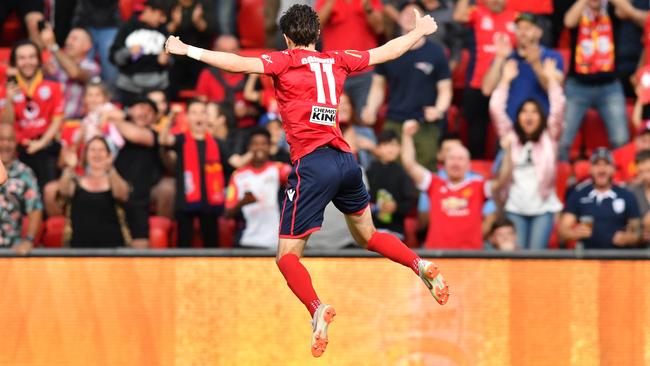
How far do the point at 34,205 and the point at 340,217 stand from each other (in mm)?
2562

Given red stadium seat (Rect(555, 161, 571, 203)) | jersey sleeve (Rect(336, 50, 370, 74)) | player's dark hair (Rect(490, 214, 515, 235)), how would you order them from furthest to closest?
1. red stadium seat (Rect(555, 161, 571, 203))
2. player's dark hair (Rect(490, 214, 515, 235))
3. jersey sleeve (Rect(336, 50, 370, 74))

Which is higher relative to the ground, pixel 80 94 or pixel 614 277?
pixel 80 94

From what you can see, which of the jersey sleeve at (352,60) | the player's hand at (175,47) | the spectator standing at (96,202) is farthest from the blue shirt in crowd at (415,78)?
the player's hand at (175,47)

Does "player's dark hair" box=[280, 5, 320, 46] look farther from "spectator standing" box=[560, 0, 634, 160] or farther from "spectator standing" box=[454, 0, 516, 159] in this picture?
"spectator standing" box=[560, 0, 634, 160]

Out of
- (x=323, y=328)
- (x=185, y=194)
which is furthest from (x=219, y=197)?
(x=323, y=328)

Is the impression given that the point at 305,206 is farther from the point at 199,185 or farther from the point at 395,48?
the point at 199,185

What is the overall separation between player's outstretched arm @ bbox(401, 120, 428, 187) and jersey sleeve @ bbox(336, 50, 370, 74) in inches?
130

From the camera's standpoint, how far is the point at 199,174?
37.1 ft

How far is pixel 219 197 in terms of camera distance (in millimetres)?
11336

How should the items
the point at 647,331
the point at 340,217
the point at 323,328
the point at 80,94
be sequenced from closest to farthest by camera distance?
the point at 323,328 → the point at 647,331 → the point at 340,217 → the point at 80,94

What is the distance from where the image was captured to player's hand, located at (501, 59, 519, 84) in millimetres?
11789

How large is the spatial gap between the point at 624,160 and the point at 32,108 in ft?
17.4

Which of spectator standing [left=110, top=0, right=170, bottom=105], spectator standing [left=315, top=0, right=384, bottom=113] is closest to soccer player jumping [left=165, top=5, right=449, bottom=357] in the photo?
spectator standing [left=315, top=0, right=384, bottom=113]

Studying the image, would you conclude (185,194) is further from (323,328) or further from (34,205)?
(323,328)
